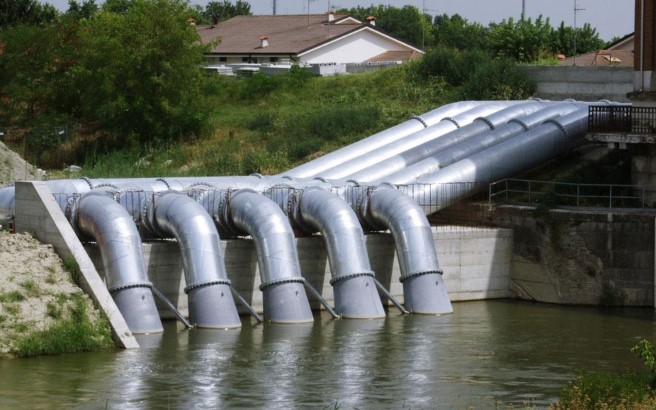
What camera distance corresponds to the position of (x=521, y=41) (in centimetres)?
8238

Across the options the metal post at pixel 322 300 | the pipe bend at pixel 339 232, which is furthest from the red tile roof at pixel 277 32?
the metal post at pixel 322 300

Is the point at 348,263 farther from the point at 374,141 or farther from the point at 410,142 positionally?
the point at 374,141

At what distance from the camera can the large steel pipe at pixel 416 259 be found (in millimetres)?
43562

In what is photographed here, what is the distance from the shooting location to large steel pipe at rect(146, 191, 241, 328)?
133ft

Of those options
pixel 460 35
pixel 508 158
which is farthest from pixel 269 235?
pixel 460 35

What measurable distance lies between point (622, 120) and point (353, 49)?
44123 mm

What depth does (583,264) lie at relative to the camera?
4681cm

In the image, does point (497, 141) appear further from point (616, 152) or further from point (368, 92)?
point (368, 92)

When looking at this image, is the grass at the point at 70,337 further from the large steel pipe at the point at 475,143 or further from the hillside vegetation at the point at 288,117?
the hillside vegetation at the point at 288,117

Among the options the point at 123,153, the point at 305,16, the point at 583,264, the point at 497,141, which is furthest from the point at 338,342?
the point at 305,16

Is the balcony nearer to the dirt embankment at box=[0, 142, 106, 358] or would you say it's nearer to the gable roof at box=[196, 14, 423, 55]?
the dirt embankment at box=[0, 142, 106, 358]

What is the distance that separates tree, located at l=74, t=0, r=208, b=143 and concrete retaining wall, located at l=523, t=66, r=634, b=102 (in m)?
14.8

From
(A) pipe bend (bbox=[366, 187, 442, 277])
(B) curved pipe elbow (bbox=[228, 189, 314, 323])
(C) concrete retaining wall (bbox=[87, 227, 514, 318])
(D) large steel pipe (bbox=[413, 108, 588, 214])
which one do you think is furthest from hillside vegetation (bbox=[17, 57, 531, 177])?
(B) curved pipe elbow (bbox=[228, 189, 314, 323])

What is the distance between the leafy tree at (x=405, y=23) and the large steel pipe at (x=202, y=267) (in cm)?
10380
